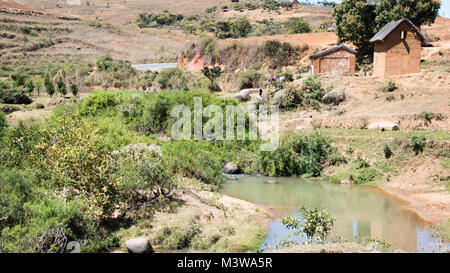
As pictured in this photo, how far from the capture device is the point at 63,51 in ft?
243

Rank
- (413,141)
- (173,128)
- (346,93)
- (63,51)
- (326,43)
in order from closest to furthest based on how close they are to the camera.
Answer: (413,141), (173,128), (346,93), (326,43), (63,51)

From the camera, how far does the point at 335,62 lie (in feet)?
109

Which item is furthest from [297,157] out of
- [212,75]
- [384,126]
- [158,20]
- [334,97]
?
[158,20]

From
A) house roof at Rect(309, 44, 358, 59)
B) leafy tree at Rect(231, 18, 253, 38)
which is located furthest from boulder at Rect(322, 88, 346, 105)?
leafy tree at Rect(231, 18, 253, 38)

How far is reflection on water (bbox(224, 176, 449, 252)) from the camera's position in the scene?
13891 mm

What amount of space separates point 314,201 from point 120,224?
7.36 metres

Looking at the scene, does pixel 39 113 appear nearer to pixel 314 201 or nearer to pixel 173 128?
pixel 173 128

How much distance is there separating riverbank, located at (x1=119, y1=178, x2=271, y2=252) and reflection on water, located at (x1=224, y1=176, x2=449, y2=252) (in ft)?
1.81

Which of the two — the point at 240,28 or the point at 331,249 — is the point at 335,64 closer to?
the point at 331,249

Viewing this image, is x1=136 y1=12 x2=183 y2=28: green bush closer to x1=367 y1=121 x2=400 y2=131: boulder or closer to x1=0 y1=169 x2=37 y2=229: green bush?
x1=367 y1=121 x2=400 y2=131: boulder

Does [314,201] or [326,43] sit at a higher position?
[326,43]

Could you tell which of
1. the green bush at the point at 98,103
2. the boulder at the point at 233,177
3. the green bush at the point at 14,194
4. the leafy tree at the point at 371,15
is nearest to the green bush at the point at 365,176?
the boulder at the point at 233,177

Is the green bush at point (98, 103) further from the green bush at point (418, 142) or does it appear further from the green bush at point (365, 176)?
the green bush at point (418, 142)
